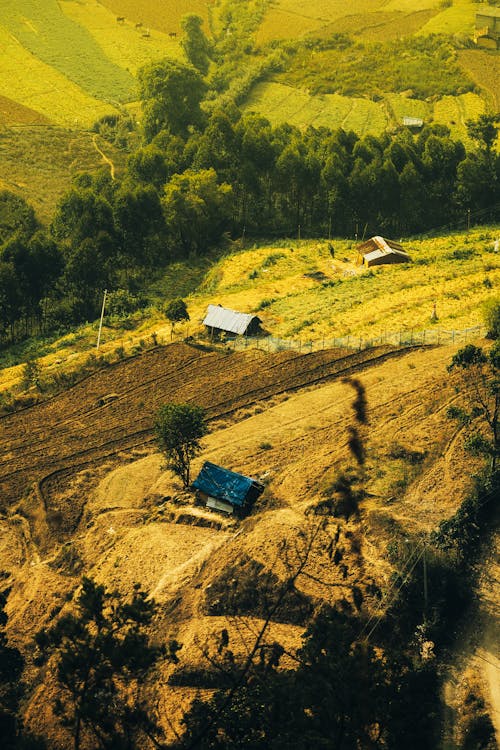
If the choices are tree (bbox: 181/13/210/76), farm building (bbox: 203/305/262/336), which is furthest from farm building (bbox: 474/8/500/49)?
farm building (bbox: 203/305/262/336)

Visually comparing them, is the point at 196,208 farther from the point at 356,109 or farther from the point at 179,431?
the point at 356,109

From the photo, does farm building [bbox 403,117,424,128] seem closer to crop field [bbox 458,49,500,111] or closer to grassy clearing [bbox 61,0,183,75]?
crop field [bbox 458,49,500,111]

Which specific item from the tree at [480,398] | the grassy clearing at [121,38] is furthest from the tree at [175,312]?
the grassy clearing at [121,38]

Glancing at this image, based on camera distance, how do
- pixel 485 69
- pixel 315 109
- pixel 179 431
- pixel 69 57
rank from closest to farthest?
pixel 179 431 < pixel 315 109 < pixel 485 69 < pixel 69 57

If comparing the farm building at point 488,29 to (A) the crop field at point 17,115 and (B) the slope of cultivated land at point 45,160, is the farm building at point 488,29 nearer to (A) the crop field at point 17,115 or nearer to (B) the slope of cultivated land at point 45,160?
(B) the slope of cultivated land at point 45,160

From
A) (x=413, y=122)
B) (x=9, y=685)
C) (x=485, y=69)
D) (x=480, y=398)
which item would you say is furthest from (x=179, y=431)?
(x=485, y=69)
